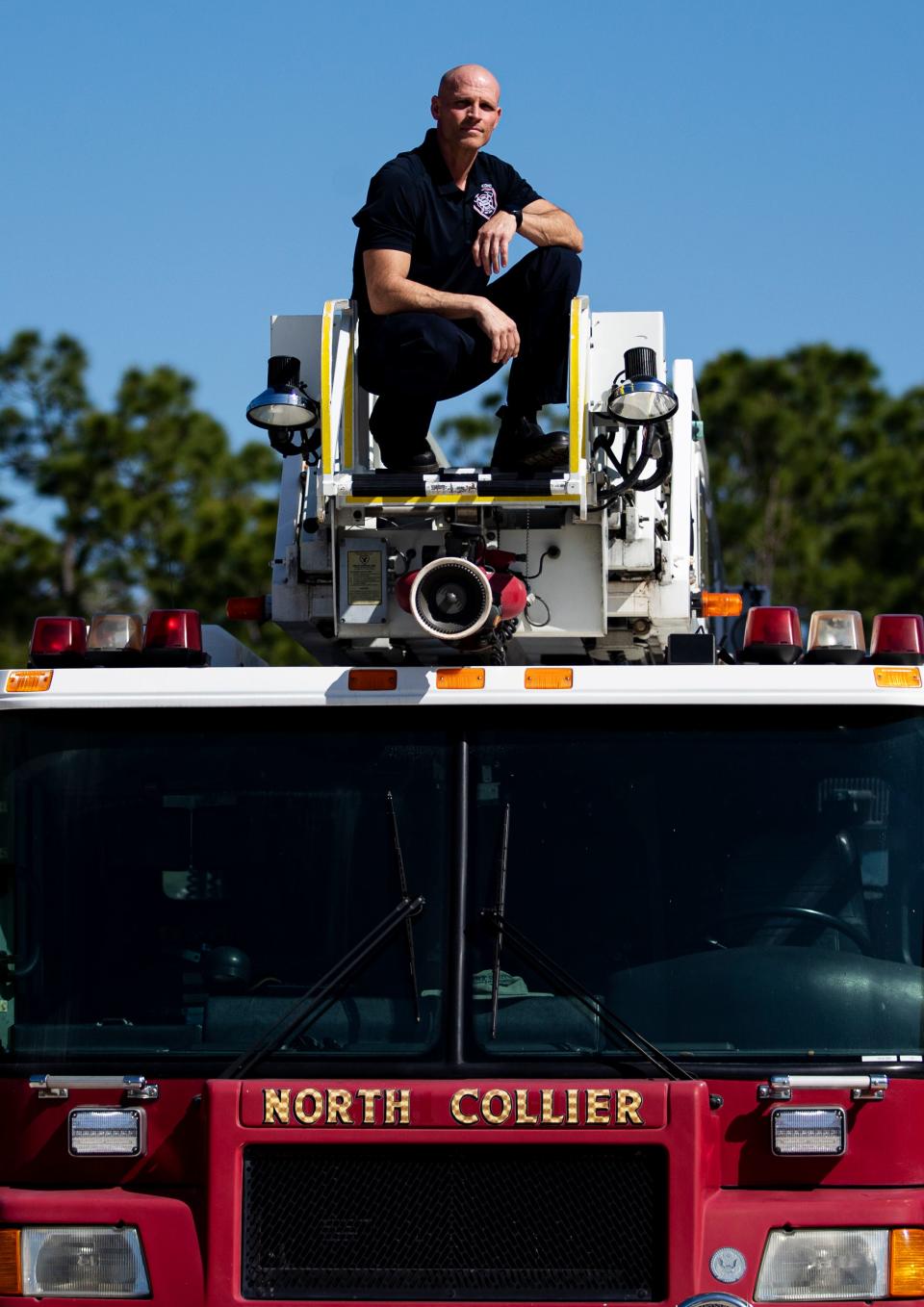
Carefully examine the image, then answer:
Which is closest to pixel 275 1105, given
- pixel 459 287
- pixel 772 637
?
pixel 772 637

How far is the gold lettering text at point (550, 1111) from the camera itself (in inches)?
182

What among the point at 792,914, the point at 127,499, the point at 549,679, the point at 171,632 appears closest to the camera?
the point at 792,914

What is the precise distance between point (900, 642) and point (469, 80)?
2.07 meters

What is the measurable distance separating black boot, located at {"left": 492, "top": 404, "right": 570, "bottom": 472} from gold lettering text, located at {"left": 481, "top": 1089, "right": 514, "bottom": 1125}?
72.3 inches

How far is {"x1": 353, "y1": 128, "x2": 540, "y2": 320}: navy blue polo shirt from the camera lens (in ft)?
18.3

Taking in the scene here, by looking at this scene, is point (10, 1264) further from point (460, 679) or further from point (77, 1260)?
point (460, 679)

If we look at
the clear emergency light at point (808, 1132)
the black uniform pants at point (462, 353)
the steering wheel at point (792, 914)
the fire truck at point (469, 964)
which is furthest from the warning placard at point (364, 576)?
the clear emergency light at point (808, 1132)

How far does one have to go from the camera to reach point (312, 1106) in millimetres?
4648

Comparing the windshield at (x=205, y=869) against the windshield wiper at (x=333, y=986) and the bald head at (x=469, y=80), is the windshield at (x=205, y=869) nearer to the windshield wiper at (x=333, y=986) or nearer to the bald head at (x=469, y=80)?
the windshield wiper at (x=333, y=986)

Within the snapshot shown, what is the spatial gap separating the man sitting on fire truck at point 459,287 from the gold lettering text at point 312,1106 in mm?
1846

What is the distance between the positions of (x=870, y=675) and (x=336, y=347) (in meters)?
1.79

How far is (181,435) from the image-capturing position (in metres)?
30.4

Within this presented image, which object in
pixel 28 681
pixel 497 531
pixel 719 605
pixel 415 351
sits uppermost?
pixel 415 351

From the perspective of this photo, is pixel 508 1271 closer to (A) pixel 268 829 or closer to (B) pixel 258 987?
(B) pixel 258 987
